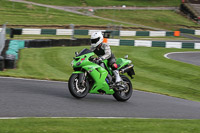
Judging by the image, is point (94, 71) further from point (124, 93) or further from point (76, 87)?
point (124, 93)

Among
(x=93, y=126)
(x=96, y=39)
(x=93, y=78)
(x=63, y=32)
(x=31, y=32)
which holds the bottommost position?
(x=93, y=126)

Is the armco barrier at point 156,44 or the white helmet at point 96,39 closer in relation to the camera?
the white helmet at point 96,39

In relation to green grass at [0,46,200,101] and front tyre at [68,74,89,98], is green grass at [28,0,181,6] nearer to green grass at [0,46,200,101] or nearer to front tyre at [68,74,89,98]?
green grass at [0,46,200,101]

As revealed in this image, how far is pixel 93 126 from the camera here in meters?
6.98

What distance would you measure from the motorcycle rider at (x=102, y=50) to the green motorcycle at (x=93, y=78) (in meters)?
0.14

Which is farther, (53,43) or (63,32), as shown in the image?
(63,32)

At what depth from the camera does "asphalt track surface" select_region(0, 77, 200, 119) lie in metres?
8.20

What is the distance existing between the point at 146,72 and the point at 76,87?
8.58m

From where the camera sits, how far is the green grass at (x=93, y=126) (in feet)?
21.0

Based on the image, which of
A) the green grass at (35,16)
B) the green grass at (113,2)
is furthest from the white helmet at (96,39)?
the green grass at (113,2)

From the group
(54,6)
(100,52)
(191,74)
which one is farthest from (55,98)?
(54,6)

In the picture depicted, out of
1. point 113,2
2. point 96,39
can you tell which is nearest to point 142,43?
point 96,39

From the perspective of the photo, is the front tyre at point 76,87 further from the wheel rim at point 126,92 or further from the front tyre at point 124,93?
the wheel rim at point 126,92

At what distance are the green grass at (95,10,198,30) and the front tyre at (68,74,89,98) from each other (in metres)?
42.2
